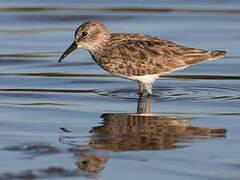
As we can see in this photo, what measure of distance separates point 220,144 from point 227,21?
9.91 m

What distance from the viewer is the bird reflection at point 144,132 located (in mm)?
8562

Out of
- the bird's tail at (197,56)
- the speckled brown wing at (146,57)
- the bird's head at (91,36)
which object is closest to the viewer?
the speckled brown wing at (146,57)

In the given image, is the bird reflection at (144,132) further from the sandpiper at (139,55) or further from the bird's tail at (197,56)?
the bird's tail at (197,56)

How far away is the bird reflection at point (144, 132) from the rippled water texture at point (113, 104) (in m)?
0.01

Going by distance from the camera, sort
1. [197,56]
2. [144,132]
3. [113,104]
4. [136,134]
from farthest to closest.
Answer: [197,56] < [113,104] < [144,132] < [136,134]

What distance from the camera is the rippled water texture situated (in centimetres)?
783

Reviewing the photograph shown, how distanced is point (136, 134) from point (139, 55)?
327 centimetres

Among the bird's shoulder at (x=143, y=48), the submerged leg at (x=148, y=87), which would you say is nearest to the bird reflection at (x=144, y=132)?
the submerged leg at (x=148, y=87)

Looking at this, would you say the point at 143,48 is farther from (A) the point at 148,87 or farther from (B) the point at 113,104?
(B) the point at 113,104

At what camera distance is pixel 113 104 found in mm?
11258

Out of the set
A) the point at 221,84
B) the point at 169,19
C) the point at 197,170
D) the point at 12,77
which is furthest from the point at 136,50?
the point at 169,19

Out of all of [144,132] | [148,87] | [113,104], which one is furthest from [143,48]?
[144,132]

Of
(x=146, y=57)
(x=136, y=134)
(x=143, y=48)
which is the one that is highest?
(x=143, y=48)

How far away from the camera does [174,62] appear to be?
40.1ft
